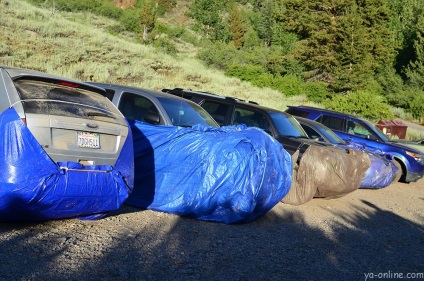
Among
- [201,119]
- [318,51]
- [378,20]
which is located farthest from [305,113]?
[378,20]


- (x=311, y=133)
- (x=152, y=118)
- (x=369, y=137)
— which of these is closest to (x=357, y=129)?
(x=369, y=137)

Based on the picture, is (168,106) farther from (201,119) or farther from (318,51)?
(318,51)

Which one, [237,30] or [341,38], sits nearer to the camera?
[341,38]

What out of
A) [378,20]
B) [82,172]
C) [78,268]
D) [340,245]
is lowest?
[340,245]

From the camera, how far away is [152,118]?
344 inches

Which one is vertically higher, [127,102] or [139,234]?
[127,102]

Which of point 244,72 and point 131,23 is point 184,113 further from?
point 131,23

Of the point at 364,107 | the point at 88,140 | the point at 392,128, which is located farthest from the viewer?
the point at 364,107

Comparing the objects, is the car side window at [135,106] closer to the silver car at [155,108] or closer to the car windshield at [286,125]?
the silver car at [155,108]

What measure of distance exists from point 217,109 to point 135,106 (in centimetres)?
294

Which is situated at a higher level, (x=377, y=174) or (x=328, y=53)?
(x=328, y=53)

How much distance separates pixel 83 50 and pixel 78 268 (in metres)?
22.8

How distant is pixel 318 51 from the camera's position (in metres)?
42.4

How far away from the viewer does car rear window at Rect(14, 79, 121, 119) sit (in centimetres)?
581
